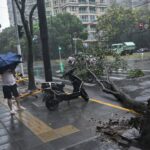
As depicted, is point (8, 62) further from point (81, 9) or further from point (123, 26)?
point (81, 9)

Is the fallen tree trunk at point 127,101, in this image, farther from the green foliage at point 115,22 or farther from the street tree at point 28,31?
the green foliage at point 115,22

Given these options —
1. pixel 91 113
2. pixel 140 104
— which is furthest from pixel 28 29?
pixel 140 104

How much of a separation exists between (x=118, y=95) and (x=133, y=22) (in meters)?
51.4

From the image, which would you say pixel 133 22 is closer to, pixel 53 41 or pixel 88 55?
pixel 53 41

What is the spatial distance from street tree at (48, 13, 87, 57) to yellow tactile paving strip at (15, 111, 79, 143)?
130ft

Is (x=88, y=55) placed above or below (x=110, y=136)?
above

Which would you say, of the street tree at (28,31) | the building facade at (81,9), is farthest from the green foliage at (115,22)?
the street tree at (28,31)

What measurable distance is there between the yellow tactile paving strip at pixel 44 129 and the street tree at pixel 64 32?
130 feet

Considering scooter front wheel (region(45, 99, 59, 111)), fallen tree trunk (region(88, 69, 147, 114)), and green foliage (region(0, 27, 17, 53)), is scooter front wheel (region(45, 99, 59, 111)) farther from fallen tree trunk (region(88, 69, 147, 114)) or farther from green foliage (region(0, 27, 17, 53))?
green foliage (region(0, 27, 17, 53))

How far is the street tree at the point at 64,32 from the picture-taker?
48438 millimetres

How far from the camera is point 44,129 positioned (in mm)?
6215

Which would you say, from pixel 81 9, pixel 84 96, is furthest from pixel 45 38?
pixel 81 9

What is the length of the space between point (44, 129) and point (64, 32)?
4489cm

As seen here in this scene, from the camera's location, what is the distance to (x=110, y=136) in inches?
198
